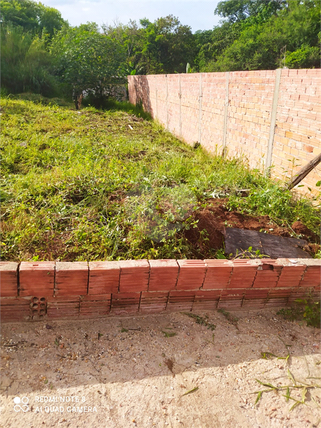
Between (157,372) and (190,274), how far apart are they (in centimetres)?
75

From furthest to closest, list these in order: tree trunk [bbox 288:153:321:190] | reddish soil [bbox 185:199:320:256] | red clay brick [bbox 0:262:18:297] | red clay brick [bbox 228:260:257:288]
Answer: tree trunk [bbox 288:153:321:190]
reddish soil [bbox 185:199:320:256]
red clay brick [bbox 228:260:257:288]
red clay brick [bbox 0:262:18:297]

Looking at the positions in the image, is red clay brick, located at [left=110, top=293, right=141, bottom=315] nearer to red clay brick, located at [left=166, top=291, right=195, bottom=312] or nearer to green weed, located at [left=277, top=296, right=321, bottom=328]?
red clay brick, located at [left=166, top=291, right=195, bottom=312]

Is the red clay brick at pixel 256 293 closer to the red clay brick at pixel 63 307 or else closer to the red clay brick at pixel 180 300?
the red clay brick at pixel 180 300

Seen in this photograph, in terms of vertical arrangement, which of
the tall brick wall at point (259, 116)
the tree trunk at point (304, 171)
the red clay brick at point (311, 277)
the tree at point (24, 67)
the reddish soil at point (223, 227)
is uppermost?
the tree at point (24, 67)

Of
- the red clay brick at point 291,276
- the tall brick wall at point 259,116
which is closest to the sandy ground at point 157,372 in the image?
the red clay brick at point 291,276

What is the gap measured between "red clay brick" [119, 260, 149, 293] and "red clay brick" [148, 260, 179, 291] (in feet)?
0.15

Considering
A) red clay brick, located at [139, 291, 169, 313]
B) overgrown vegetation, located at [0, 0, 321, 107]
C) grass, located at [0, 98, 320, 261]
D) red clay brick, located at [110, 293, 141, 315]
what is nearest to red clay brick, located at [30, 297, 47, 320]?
grass, located at [0, 98, 320, 261]

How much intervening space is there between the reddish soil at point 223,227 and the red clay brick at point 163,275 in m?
Answer: 0.62

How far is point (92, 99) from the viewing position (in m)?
16.3

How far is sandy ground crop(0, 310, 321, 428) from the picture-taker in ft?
6.20

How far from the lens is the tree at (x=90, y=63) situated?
15094 mm

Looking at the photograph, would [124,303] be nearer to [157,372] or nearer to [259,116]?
[157,372]

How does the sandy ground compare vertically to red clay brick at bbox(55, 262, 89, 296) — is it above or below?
below

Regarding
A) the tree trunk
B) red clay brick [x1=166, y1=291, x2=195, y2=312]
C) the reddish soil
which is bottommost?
red clay brick [x1=166, y1=291, x2=195, y2=312]
